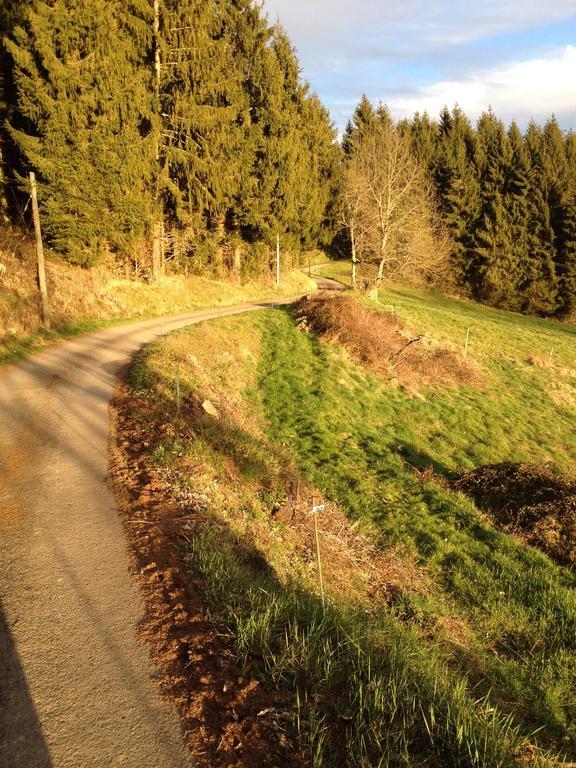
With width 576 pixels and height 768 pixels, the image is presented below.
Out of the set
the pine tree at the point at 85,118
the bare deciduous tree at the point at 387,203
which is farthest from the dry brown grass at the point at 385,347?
the bare deciduous tree at the point at 387,203

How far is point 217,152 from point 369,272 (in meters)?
28.7

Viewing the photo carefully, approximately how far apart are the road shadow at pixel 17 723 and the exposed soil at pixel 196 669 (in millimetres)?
946

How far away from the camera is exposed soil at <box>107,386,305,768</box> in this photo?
3.31m

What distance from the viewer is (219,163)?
93.6ft

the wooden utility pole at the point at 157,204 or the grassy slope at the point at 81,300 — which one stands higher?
the wooden utility pole at the point at 157,204

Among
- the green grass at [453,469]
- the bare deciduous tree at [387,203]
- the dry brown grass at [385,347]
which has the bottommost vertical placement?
the green grass at [453,469]

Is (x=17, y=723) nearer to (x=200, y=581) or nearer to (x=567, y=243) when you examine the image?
(x=200, y=581)

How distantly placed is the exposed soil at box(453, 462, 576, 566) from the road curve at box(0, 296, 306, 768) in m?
8.64

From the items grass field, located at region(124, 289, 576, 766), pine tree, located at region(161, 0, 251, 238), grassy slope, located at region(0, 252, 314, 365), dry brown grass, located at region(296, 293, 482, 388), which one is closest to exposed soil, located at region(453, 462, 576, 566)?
grass field, located at region(124, 289, 576, 766)

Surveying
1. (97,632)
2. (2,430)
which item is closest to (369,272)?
(2,430)

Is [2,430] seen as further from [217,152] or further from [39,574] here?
[217,152]

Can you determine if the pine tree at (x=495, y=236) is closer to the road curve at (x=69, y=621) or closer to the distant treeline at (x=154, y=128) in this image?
the distant treeline at (x=154, y=128)

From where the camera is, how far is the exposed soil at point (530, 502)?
9539mm

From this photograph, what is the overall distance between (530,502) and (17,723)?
35.4ft
